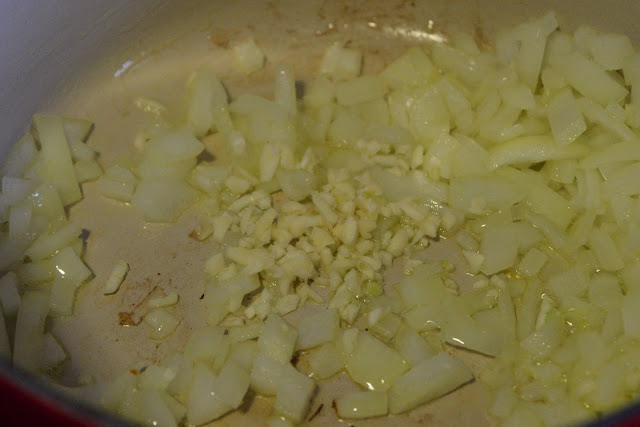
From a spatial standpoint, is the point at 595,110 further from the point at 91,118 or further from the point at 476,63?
the point at 91,118

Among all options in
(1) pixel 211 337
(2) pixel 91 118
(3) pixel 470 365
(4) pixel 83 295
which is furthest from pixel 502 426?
(2) pixel 91 118

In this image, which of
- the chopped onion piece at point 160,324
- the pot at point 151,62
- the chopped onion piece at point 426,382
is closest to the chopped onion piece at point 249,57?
the pot at point 151,62

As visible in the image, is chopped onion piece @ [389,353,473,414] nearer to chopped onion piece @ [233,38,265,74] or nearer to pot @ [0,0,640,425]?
pot @ [0,0,640,425]

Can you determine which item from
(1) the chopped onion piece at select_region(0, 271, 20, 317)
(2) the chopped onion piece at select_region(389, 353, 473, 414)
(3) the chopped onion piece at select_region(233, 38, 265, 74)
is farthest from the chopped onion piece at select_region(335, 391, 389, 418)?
(3) the chopped onion piece at select_region(233, 38, 265, 74)

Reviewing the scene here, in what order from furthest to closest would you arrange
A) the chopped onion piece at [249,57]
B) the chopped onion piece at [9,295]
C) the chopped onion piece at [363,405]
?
the chopped onion piece at [249,57]
the chopped onion piece at [9,295]
the chopped onion piece at [363,405]

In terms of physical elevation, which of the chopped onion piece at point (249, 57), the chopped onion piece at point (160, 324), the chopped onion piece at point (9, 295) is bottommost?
the chopped onion piece at point (160, 324)

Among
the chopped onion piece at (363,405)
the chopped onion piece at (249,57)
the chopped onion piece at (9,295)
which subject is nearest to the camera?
the chopped onion piece at (363,405)

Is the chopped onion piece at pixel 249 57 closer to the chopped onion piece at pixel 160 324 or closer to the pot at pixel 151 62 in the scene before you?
the pot at pixel 151 62

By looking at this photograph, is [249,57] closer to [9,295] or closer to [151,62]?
[151,62]
